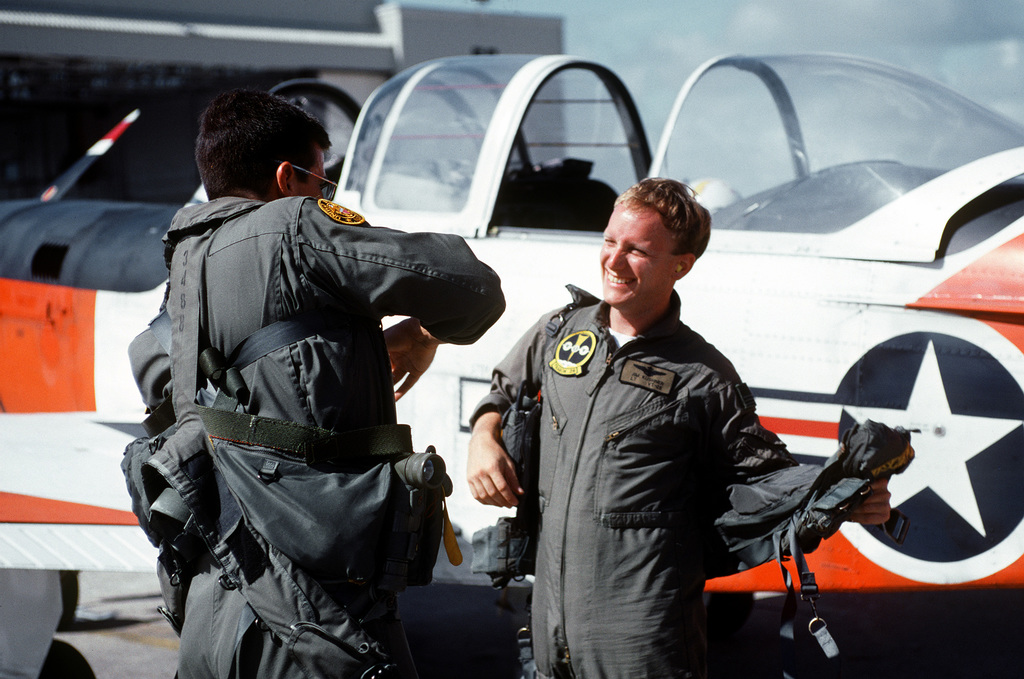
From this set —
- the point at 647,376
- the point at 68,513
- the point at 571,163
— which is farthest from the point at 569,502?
the point at 571,163

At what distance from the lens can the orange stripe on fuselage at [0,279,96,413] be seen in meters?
4.46

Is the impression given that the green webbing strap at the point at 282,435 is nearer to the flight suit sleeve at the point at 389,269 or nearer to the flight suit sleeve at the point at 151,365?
the flight suit sleeve at the point at 389,269

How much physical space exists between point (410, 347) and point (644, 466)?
2.19 feet

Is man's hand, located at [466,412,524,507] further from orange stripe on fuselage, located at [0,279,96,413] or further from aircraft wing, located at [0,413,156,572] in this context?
orange stripe on fuselage, located at [0,279,96,413]

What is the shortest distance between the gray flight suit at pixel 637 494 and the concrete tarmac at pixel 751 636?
2.05 meters

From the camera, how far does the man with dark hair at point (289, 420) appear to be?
67.7 inches

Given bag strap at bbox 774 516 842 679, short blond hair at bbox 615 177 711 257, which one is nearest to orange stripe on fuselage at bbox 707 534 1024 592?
bag strap at bbox 774 516 842 679

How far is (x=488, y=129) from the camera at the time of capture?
3.66m

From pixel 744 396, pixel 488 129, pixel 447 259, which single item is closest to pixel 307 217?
pixel 447 259

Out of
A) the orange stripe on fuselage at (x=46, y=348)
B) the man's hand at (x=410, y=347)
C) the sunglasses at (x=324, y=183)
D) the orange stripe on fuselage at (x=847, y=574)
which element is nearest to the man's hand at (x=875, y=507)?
the orange stripe on fuselage at (x=847, y=574)

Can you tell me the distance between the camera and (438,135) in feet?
12.4

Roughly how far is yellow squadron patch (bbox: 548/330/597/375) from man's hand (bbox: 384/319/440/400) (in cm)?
31

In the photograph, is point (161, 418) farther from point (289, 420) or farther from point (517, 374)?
point (517, 374)

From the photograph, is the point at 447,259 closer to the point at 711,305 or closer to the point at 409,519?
the point at 409,519
